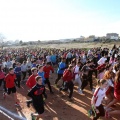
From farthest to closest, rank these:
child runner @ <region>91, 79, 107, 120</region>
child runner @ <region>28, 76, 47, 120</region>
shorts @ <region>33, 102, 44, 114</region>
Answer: shorts @ <region>33, 102, 44, 114</region>
child runner @ <region>28, 76, 47, 120</region>
child runner @ <region>91, 79, 107, 120</region>

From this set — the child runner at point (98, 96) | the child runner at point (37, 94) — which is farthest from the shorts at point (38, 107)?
the child runner at point (98, 96)

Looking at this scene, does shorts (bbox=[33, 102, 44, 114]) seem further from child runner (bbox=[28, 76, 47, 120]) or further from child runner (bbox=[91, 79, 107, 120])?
child runner (bbox=[91, 79, 107, 120])

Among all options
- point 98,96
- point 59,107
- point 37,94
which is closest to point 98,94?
point 98,96

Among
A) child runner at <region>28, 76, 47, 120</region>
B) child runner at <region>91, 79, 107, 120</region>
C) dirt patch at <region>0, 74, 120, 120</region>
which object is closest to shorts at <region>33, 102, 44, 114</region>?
child runner at <region>28, 76, 47, 120</region>

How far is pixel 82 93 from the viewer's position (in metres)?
10.6

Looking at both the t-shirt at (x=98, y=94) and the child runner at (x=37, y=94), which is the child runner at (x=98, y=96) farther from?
the child runner at (x=37, y=94)

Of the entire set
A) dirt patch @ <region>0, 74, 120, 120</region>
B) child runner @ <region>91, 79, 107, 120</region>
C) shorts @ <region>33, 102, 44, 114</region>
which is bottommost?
dirt patch @ <region>0, 74, 120, 120</region>

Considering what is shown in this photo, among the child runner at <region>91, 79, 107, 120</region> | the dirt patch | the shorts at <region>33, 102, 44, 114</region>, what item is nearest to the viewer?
the child runner at <region>91, 79, 107, 120</region>

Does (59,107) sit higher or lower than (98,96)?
lower

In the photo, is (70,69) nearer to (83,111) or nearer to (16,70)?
(83,111)

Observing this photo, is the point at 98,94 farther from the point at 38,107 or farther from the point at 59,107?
the point at 59,107

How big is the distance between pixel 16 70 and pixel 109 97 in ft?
18.6

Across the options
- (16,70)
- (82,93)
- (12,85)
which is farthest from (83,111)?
(16,70)

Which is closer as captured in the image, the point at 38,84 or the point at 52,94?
the point at 38,84
